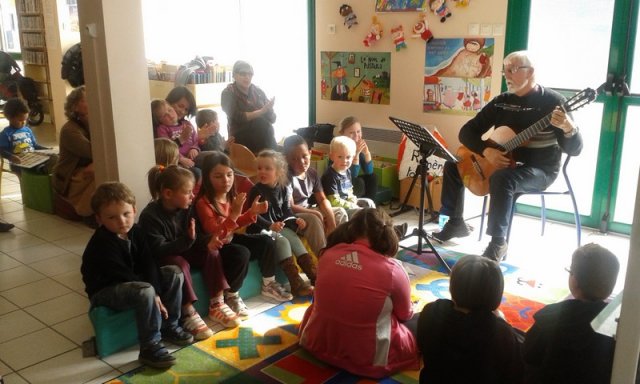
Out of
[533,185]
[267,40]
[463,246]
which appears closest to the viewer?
[533,185]

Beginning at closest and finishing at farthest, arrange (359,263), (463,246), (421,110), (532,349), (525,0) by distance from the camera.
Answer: (532,349), (359,263), (463,246), (525,0), (421,110)

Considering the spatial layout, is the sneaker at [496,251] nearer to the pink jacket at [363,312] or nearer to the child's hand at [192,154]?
the pink jacket at [363,312]

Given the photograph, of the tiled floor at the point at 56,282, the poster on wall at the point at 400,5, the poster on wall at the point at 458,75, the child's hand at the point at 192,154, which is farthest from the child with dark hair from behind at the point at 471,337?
the poster on wall at the point at 400,5

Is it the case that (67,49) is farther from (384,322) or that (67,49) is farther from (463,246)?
(384,322)

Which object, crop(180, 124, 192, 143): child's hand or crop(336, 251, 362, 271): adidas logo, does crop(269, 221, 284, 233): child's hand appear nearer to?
crop(336, 251, 362, 271): adidas logo

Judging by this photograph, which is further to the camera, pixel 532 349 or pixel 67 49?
pixel 67 49

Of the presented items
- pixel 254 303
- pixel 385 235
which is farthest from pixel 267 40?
pixel 385 235

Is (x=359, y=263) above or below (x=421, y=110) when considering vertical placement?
below

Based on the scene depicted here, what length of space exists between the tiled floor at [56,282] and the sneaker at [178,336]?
0.58 feet

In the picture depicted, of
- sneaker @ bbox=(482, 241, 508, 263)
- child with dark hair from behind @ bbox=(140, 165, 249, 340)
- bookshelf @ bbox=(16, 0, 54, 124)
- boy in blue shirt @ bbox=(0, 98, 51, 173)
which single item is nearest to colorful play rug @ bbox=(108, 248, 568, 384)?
child with dark hair from behind @ bbox=(140, 165, 249, 340)

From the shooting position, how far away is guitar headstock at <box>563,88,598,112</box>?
365 centimetres

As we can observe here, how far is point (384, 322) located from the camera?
2.50 meters

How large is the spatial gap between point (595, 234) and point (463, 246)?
108cm

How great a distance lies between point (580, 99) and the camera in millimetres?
3732
